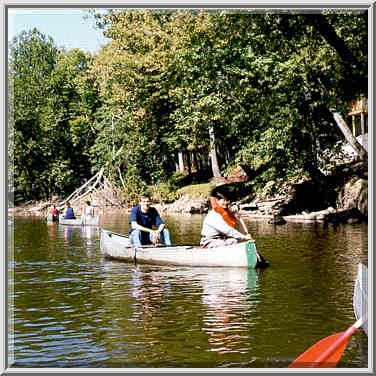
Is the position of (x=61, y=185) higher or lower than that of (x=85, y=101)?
lower

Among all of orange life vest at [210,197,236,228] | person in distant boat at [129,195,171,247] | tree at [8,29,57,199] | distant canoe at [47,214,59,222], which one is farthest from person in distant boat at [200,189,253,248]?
tree at [8,29,57,199]

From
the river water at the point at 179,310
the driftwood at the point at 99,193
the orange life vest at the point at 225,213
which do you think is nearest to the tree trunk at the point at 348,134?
the river water at the point at 179,310

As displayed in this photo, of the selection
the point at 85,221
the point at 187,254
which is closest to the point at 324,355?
the point at 187,254

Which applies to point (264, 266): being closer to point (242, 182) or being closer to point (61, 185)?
point (242, 182)

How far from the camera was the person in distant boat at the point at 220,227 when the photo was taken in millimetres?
12469

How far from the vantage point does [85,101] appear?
41.4 metres

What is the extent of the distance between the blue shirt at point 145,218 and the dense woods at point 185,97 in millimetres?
3894

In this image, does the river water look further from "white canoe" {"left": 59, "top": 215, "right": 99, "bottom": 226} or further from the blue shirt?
"white canoe" {"left": 59, "top": 215, "right": 99, "bottom": 226}

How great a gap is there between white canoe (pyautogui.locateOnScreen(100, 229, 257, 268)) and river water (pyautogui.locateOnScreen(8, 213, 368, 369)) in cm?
21

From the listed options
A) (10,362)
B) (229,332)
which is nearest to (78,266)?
(229,332)

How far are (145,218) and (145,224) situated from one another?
0.14 m

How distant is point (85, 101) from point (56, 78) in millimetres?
2646

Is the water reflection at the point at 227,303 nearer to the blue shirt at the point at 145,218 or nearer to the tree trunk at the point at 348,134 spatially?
the blue shirt at the point at 145,218

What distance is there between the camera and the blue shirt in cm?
1348
